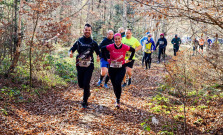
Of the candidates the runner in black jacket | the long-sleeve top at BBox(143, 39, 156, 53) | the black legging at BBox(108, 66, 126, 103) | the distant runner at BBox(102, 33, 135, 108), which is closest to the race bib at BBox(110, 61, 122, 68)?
the distant runner at BBox(102, 33, 135, 108)

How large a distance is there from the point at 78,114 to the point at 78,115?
0.25ft

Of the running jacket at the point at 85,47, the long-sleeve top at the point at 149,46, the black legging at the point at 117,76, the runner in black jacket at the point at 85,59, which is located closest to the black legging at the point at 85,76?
the runner in black jacket at the point at 85,59

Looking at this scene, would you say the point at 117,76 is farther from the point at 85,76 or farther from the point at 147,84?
the point at 147,84

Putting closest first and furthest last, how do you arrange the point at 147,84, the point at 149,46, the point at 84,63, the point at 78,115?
the point at 78,115 < the point at 84,63 < the point at 147,84 < the point at 149,46

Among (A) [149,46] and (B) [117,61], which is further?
(A) [149,46]

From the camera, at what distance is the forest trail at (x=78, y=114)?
4758mm

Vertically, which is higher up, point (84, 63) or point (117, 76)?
point (84, 63)

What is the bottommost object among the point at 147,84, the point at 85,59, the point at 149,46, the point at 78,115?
the point at 78,115

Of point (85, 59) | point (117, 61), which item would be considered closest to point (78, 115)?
point (85, 59)

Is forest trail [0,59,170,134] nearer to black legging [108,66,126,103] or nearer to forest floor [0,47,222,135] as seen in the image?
forest floor [0,47,222,135]

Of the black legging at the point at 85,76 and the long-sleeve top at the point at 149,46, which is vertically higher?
the long-sleeve top at the point at 149,46

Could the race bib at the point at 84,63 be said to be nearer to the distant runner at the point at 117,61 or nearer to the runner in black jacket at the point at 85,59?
the runner in black jacket at the point at 85,59

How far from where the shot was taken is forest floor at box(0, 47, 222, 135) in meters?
4.75

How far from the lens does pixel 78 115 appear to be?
5.67m
